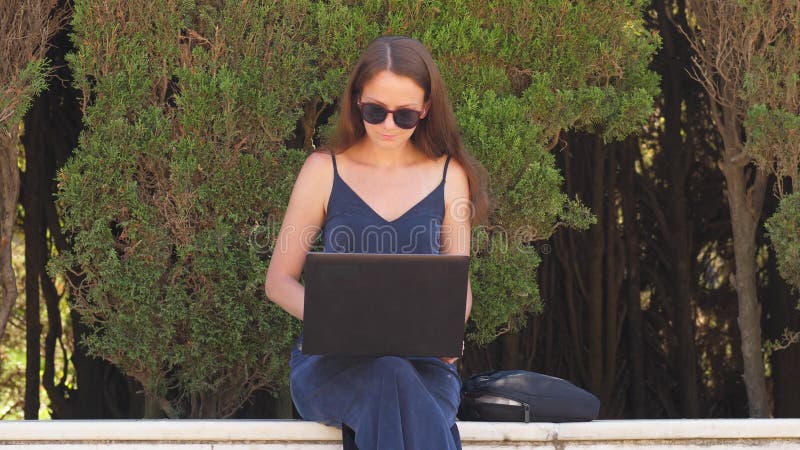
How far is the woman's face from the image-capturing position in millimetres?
3076

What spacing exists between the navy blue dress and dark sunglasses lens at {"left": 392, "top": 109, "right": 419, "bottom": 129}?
32 centimetres

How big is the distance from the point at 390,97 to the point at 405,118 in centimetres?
8

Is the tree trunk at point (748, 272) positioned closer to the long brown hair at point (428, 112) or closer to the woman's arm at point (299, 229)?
the long brown hair at point (428, 112)

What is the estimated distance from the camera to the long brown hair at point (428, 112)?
312 cm

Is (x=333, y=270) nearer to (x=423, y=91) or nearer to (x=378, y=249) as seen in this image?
(x=378, y=249)

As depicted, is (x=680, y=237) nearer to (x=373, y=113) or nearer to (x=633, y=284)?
(x=633, y=284)

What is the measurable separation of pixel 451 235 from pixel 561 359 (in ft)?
9.38

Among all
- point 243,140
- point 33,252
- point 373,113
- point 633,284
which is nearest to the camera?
point 373,113

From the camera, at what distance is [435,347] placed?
2.74m

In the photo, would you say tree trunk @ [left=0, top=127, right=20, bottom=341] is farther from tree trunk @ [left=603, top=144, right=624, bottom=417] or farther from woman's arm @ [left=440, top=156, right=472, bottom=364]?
tree trunk @ [left=603, top=144, right=624, bottom=417]

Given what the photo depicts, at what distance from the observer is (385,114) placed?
10.1 feet

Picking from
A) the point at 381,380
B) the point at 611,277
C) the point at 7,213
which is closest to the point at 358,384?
the point at 381,380

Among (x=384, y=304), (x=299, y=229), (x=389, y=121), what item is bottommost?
(x=384, y=304)

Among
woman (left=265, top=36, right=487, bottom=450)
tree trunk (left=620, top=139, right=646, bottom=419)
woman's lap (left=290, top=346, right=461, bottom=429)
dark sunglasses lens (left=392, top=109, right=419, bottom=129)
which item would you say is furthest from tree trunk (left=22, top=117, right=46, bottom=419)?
tree trunk (left=620, top=139, right=646, bottom=419)
